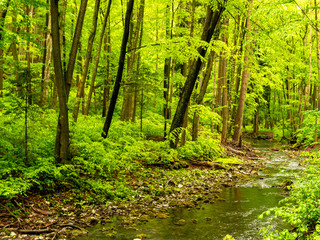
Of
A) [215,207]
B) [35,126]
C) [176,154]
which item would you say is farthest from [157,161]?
[35,126]

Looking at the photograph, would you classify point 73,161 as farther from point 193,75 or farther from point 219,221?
point 193,75

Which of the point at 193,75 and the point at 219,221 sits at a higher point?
the point at 193,75

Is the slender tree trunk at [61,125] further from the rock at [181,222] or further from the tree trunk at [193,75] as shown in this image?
the tree trunk at [193,75]

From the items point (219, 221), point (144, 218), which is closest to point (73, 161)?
point (144, 218)

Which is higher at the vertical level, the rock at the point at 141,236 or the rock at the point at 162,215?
the rock at the point at 141,236

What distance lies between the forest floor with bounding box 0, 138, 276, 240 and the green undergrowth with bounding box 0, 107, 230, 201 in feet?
0.82

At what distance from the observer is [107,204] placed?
22.3 feet

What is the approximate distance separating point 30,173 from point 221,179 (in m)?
7.04

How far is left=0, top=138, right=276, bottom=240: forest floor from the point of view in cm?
517

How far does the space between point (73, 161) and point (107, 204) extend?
5.72ft

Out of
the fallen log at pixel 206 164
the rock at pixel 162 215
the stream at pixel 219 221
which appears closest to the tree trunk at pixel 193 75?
the fallen log at pixel 206 164

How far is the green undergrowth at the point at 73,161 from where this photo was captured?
619 centimetres

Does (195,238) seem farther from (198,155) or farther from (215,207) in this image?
(198,155)

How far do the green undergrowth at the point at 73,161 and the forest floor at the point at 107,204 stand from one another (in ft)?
0.82
